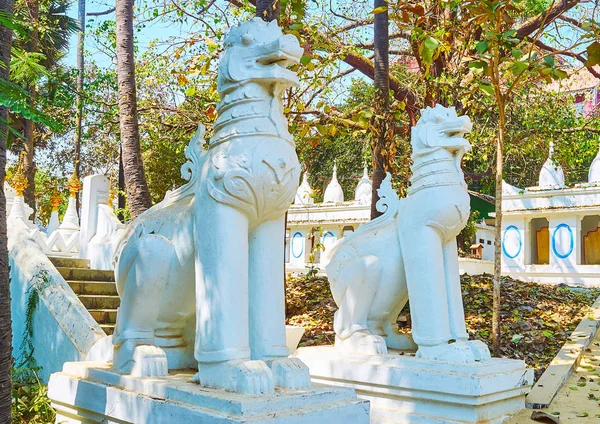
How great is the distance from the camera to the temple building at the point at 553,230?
37.3 ft

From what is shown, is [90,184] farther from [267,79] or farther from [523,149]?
[267,79]

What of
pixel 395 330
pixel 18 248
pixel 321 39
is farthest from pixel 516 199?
pixel 18 248

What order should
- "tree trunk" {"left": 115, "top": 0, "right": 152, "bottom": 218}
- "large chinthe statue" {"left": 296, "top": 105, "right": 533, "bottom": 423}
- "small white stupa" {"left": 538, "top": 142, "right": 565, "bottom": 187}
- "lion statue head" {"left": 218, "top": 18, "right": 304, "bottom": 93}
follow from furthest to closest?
"small white stupa" {"left": 538, "top": 142, "right": 565, "bottom": 187} → "tree trunk" {"left": 115, "top": 0, "right": 152, "bottom": 218} → "large chinthe statue" {"left": 296, "top": 105, "right": 533, "bottom": 423} → "lion statue head" {"left": 218, "top": 18, "right": 304, "bottom": 93}

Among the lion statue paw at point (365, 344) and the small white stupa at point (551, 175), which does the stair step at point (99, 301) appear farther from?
the small white stupa at point (551, 175)

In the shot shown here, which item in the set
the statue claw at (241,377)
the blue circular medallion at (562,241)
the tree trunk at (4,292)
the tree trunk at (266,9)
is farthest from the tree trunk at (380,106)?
the blue circular medallion at (562,241)

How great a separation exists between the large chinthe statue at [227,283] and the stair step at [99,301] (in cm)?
405

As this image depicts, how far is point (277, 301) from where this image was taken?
11.6 ft

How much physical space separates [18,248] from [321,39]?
186 inches

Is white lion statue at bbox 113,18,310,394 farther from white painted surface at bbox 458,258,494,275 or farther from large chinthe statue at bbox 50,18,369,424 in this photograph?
white painted surface at bbox 458,258,494,275

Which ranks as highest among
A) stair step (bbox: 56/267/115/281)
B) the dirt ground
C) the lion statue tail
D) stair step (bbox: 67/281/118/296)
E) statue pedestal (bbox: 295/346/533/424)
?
the lion statue tail

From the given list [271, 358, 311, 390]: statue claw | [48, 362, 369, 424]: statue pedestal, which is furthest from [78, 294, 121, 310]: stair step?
[271, 358, 311, 390]: statue claw

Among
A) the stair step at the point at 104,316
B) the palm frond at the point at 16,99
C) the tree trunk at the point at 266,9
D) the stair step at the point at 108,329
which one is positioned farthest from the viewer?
the stair step at the point at 104,316

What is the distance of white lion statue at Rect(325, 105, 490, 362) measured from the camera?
489 cm

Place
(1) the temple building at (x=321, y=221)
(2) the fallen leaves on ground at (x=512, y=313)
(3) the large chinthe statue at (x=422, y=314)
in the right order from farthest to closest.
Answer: (1) the temple building at (x=321, y=221) → (2) the fallen leaves on ground at (x=512, y=313) → (3) the large chinthe statue at (x=422, y=314)
